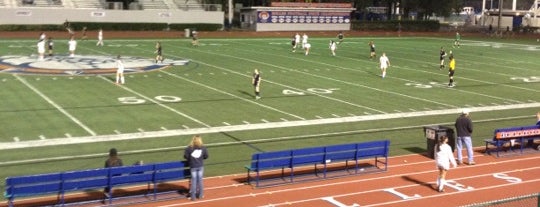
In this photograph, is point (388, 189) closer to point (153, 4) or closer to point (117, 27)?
point (117, 27)

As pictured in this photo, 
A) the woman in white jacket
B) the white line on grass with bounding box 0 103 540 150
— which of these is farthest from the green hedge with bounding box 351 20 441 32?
the woman in white jacket

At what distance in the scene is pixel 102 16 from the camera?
6831 cm

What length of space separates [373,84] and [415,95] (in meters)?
3.51

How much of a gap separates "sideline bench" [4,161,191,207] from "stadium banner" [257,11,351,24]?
61245mm

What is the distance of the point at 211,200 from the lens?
1308 centimetres

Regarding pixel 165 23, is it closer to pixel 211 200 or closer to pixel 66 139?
pixel 66 139

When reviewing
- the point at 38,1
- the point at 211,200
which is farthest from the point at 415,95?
the point at 38,1

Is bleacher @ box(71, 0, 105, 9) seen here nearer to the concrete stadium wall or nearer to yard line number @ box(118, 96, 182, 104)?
the concrete stadium wall

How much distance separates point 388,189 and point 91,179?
20.7 feet

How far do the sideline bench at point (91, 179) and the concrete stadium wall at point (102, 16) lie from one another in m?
54.9

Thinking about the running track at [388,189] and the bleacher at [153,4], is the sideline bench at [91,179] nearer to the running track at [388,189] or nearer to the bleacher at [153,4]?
the running track at [388,189]

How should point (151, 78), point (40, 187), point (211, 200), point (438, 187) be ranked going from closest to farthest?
point (40, 187)
point (211, 200)
point (438, 187)
point (151, 78)

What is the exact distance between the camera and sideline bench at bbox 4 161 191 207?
1191 cm

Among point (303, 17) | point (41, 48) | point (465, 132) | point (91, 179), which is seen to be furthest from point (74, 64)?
point (303, 17)
